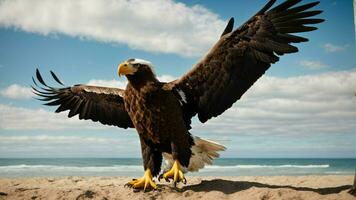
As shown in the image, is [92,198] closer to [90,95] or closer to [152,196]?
[152,196]

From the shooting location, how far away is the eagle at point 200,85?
5500mm

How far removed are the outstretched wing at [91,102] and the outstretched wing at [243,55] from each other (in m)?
1.49

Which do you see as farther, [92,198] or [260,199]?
[92,198]

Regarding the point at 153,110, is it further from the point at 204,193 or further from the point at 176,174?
the point at 204,193

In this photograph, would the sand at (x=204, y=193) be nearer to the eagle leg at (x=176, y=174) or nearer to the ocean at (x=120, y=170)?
the eagle leg at (x=176, y=174)

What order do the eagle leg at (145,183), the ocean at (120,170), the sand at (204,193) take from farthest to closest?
the ocean at (120,170) < the eagle leg at (145,183) < the sand at (204,193)

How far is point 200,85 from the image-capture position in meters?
5.92

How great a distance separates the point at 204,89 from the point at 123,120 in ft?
6.20

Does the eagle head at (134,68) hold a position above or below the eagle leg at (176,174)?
above

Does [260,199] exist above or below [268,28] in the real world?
below

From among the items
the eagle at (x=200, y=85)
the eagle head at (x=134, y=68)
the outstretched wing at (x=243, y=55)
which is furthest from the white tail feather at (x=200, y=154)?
the eagle head at (x=134, y=68)

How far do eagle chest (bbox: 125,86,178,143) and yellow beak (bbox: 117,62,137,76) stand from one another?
0.95ft

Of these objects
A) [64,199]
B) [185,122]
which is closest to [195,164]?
[185,122]

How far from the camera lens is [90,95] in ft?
23.4
